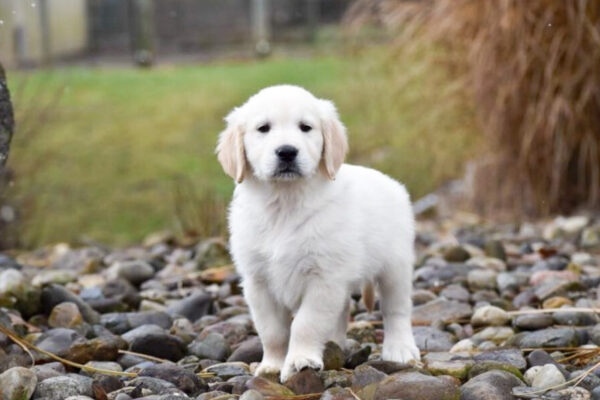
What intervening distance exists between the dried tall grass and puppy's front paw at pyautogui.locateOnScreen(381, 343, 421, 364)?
9.65ft

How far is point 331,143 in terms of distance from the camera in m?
2.86

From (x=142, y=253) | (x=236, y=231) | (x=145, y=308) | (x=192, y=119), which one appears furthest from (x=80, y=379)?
(x=192, y=119)

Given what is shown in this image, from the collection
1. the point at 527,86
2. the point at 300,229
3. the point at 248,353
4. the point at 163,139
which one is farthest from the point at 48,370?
the point at 163,139

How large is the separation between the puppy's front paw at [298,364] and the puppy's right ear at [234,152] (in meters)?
0.56

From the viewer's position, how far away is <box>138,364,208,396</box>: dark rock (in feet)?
Result: 8.91

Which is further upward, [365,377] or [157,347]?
[365,377]

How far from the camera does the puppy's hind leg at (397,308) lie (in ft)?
9.90

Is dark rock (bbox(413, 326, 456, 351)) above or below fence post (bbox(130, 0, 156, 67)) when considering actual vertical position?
below

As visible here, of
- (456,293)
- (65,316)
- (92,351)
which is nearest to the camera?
(92,351)

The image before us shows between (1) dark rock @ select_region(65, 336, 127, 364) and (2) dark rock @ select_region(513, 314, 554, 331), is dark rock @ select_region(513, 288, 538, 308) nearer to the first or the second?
(2) dark rock @ select_region(513, 314, 554, 331)

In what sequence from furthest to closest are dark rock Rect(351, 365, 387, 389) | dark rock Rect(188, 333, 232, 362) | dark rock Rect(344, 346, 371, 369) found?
1. dark rock Rect(188, 333, 232, 362)
2. dark rock Rect(344, 346, 371, 369)
3. dark rock Rect(351, 365, 387, 389)

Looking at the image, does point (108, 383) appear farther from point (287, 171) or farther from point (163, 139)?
point (163, 139)

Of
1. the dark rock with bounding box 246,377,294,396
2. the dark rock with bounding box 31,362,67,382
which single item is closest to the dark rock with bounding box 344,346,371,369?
the dark rock with bounding box 246,377,294,396

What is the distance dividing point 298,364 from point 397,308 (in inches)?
19.8
